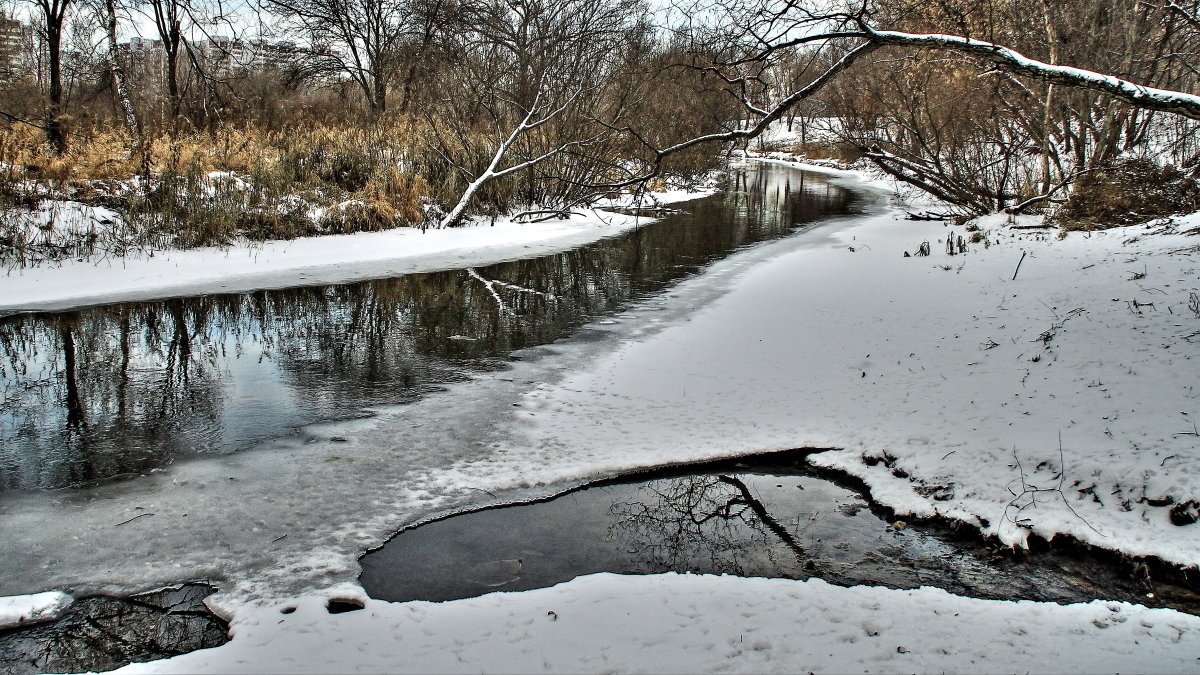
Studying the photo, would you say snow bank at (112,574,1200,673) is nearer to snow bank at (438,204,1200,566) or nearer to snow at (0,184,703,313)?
snow bank at (438,204,1200,566)

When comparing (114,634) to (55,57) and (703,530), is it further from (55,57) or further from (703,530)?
(55,57)

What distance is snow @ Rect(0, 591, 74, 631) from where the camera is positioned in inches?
128

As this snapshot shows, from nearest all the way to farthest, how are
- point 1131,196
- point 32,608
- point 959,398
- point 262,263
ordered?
point 32,608
point 959,398
point 1131,196
point 262,263

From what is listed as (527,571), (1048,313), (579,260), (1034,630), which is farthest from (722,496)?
(579,260)

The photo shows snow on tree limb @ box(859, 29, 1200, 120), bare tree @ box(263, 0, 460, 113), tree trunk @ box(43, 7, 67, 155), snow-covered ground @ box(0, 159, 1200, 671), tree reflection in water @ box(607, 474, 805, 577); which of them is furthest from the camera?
bare tree @ box(263, 0, 460, 113)

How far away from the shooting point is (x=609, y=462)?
5059 mm

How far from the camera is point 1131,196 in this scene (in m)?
12.1

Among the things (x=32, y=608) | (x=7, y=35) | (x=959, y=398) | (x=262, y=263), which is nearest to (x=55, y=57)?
(x=7, y=35)

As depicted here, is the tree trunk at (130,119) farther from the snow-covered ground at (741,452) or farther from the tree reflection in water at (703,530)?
the tree reflection in water at (703,530)

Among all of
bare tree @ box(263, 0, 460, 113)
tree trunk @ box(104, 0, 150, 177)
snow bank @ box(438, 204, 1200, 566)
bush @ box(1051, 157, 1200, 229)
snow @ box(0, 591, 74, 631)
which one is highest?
bare tree @ box(263, 0, 460, 113)

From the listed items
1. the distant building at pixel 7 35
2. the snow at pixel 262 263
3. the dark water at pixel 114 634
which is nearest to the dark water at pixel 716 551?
the dark water at pixel 114 634

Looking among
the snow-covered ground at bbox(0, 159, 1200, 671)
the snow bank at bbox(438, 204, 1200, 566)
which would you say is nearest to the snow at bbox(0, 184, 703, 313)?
the snow-covered ground at bbox(0, 159, 1200, 671)

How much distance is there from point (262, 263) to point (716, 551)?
34.3 ft

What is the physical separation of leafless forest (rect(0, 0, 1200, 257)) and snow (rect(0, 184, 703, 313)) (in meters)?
0.53
